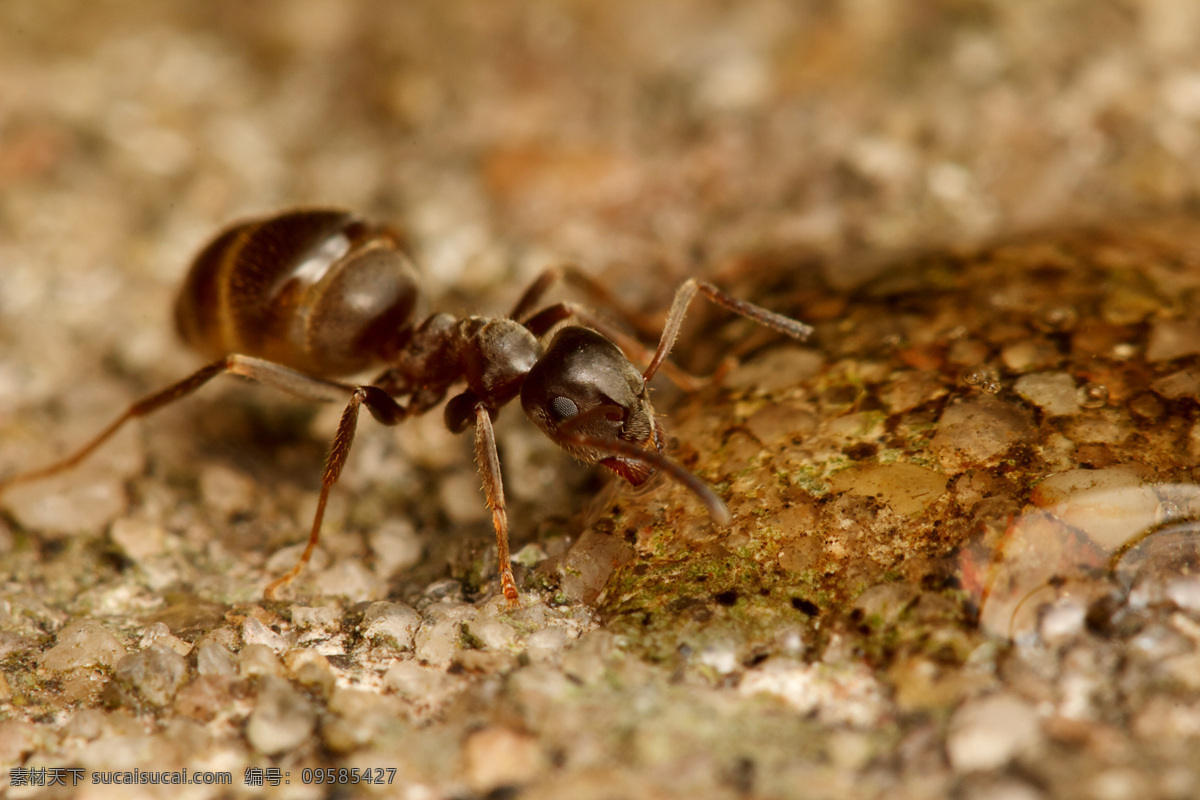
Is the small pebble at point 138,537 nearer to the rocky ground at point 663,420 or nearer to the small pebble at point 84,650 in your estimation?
the rocky ground at point 663,420

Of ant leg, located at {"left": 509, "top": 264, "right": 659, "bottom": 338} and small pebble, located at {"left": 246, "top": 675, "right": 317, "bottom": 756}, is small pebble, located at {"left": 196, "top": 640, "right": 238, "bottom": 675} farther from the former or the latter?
ant leg, located at {"left": 509, "top": 264, "right": 659, "bottom": 338}

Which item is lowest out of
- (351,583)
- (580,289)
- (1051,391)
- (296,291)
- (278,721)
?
(351,583)

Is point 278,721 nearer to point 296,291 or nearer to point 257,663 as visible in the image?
point 257,663

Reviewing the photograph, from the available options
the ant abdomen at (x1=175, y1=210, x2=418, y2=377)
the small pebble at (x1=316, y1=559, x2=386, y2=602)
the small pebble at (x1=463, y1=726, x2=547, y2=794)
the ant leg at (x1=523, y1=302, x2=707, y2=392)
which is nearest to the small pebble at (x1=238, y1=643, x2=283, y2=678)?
the small pebble at (x1=316, y1=559, x2=386, y2=602)

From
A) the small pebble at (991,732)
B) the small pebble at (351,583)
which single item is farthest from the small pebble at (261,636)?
the small pebble at (991,732)

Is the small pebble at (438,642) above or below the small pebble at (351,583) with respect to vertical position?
above

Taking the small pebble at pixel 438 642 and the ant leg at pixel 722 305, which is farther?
the ant leg at pixel 722 305

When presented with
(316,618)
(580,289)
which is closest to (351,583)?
(316,618)

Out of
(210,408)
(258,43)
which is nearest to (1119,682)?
(210,408)
